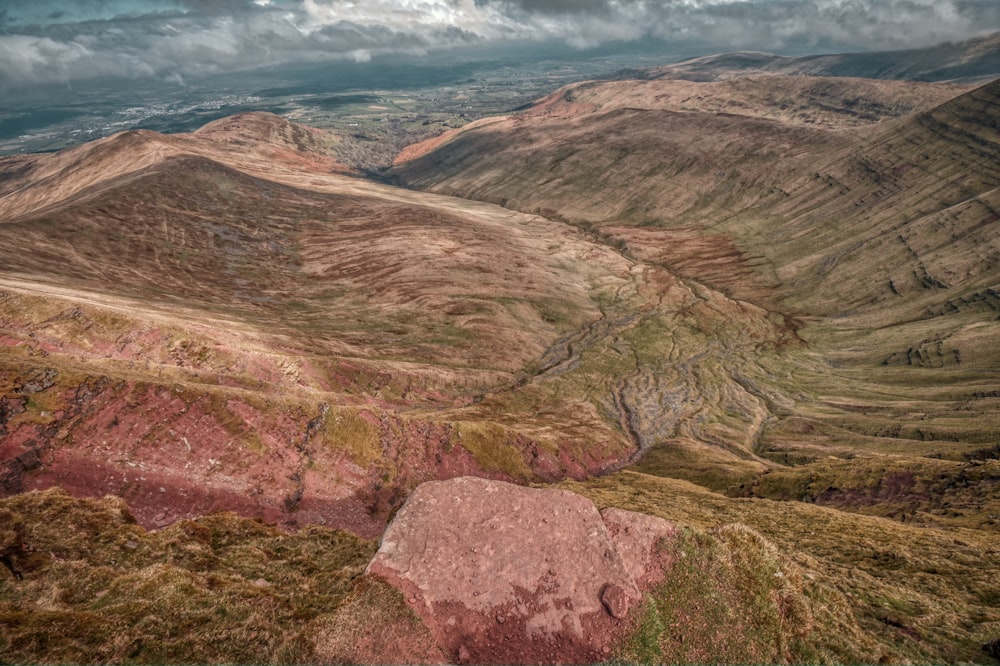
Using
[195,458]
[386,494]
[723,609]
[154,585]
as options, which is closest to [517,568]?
[723,609]

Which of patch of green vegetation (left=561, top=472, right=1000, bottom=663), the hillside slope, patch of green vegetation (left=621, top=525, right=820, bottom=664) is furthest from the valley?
the hillside slope

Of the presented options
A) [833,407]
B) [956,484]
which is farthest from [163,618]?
[833,407]

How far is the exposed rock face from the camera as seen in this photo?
3136 cm

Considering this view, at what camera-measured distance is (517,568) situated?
35.3 meters

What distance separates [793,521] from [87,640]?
72.6 meters

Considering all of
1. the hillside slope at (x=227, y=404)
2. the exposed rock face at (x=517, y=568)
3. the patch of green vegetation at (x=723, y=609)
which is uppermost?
the exposed rock face at (x=517, y=568)

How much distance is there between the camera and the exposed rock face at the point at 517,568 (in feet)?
103

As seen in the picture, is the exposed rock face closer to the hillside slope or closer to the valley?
the valley

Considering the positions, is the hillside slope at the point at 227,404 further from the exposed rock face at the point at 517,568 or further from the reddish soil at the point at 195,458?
the exposed rock face at the point at 517,568

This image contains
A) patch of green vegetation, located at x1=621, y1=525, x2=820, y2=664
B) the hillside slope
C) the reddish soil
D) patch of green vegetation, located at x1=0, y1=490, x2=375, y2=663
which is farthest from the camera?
the hillside slope

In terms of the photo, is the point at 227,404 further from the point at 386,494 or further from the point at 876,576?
the point at 876,576

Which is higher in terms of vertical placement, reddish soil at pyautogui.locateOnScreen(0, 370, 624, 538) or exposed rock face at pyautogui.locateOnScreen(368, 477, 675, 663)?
exposed rock face at pyautogui.locateOnScreen(368, 477, 675, 663)

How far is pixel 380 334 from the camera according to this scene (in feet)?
566

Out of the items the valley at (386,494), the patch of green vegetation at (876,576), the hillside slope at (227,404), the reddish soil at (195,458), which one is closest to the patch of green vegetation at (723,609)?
the valley at (386,494)
